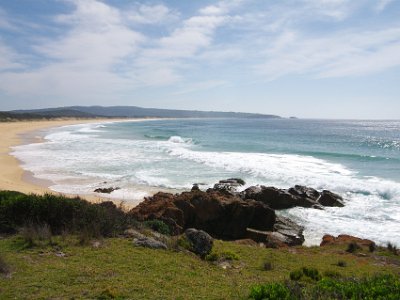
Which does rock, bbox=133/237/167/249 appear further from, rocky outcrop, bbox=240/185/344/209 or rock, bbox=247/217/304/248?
rocky outcrop, bbox=240/185/344/209

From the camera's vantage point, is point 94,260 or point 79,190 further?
point 79,190

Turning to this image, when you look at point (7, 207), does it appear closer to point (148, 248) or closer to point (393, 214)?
point (148, 248)

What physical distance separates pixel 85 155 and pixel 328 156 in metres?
26.8

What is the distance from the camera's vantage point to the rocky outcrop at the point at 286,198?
73.6ft

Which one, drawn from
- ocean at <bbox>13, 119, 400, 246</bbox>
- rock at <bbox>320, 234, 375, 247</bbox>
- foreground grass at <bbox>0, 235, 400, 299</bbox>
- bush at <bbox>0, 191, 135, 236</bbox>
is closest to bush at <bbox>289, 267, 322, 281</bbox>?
foreground grass at <bbox>0, 235, 400, 299</bbox>

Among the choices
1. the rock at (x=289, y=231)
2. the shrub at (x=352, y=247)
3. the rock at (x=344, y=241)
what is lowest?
the rock at (x=289, y=231)

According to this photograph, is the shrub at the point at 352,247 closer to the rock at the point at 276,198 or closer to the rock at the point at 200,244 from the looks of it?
the rock at the point at 200,244

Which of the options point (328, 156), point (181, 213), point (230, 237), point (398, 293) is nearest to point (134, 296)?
point (398, 293)

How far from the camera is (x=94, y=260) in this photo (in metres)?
9.57

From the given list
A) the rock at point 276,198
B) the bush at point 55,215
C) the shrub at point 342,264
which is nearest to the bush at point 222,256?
the bush at point 55,215

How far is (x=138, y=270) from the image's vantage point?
9.16m

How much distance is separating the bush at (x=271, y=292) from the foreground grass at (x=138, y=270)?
678 mm

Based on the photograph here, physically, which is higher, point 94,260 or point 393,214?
point 94,260

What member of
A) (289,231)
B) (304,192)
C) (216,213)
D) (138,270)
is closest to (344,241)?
(289,231)
